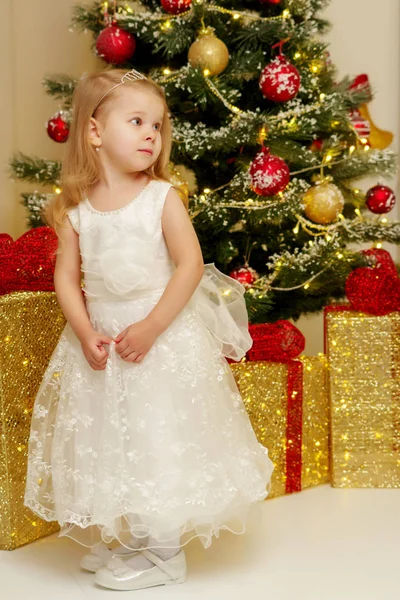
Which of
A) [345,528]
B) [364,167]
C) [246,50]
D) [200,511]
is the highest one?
[246,50]

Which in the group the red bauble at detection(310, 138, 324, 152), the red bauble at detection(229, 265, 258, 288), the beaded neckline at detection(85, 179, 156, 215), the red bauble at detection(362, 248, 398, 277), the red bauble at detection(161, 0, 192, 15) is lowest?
the red bauble at detection(229, 265, 258, 288)

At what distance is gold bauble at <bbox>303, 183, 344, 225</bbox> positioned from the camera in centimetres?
234

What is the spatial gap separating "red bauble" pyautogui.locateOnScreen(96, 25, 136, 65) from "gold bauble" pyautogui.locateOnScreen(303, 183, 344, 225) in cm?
65

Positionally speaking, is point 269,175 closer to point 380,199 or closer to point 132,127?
point 380,199

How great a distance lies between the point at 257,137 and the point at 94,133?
737 mm

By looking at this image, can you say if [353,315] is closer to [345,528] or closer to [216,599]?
[345,528]

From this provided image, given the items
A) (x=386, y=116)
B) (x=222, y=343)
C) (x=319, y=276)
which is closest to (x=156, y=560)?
(x=222, y=343)

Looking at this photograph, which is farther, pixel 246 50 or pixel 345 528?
pixel 246 50

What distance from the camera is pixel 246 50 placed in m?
2.36

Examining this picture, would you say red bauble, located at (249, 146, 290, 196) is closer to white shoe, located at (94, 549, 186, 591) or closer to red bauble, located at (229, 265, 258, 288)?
red bauble, located at (229, 265, 258, 288)

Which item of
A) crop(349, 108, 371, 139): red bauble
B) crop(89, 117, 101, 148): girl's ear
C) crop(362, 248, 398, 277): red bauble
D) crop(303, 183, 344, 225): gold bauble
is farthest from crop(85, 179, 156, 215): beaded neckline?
crop(349, 108, 371, 139): red bauble

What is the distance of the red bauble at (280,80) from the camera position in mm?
2197

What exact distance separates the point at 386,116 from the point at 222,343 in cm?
196

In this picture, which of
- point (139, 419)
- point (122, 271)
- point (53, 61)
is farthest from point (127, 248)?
point (53, 61)
